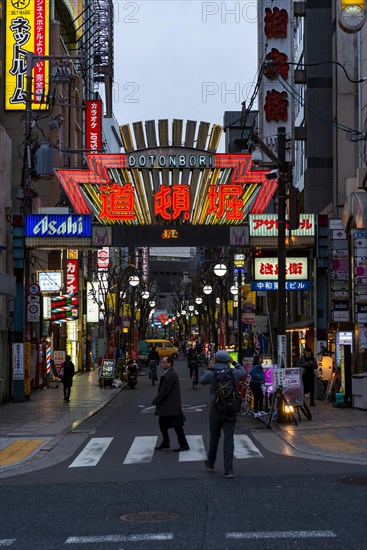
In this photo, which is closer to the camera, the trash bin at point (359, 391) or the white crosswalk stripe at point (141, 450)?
the white crosswalk stripe at point (141, 450)

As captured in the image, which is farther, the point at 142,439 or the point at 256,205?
the point at 256,205

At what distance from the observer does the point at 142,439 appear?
1862 cm

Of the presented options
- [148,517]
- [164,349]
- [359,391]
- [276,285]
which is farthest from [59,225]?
[164,349]

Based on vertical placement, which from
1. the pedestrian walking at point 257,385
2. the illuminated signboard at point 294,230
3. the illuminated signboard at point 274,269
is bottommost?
the pedestrian walking at point 257,385

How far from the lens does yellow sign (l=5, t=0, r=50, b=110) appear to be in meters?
43.8

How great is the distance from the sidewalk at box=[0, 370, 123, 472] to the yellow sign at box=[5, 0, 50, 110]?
52.8 feet

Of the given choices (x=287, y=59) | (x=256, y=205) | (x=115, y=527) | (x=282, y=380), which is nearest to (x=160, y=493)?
(x=115, y=527)

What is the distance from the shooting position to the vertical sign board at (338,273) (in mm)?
28938

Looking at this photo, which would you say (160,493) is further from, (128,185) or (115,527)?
(128,185)

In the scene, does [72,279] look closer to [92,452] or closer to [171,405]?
[92,452]

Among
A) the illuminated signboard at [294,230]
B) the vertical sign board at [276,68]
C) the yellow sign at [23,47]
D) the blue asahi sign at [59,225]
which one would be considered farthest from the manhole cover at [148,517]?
the yellow sign at [23,47]

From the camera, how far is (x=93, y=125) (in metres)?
62.5

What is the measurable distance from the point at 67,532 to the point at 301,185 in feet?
133

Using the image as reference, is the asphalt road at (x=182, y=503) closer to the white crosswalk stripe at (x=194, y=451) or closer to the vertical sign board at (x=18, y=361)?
the white crosswalk stripe at (x=194, y=451)
